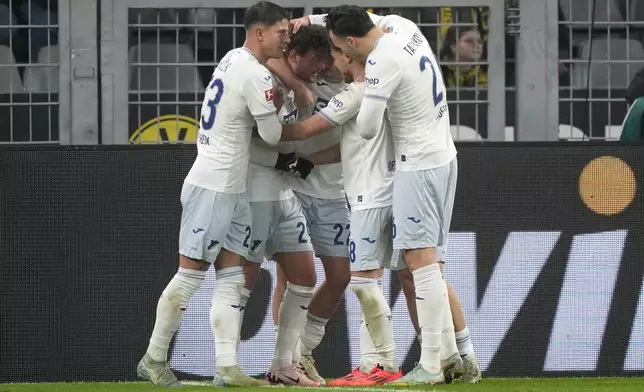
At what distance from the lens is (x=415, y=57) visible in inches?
325

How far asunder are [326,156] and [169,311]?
50.7 inches

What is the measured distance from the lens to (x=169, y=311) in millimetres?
8266

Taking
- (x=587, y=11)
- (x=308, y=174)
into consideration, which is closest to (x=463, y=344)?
(x=308, y=174)

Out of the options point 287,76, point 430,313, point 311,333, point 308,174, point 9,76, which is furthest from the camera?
point 9,76

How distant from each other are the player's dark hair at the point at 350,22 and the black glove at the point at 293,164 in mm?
772

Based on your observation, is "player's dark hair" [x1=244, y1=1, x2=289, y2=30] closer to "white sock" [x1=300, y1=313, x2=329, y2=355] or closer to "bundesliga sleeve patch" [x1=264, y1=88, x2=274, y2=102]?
"bundesliga sleeve patch" [x1=264, y1=88, x2=274, y2=102]

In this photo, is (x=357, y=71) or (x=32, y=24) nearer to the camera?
(x=357, y=71)

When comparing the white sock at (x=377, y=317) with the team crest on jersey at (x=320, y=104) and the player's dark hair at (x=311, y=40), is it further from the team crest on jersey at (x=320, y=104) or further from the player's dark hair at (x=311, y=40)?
the player's dark hair at (x=311, y=40)

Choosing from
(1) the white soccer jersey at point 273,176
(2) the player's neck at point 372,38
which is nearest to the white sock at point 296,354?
(1) the white soccer jersey at point 273,176

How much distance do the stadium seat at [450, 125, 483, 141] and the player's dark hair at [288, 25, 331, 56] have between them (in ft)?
9.23

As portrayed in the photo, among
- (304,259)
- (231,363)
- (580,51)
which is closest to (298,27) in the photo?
(304,259)

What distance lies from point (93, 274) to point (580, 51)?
148 inches

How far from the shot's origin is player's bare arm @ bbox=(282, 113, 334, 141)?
8508 mm

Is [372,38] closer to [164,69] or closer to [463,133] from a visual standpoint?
[463,133]
